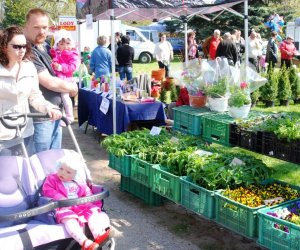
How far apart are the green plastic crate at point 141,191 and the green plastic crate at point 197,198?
0.90m

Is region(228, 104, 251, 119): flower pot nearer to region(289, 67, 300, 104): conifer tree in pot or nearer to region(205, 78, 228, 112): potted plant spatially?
region(205, 78, 228, 112): potted plant

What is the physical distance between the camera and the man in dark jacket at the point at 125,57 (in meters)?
13.2

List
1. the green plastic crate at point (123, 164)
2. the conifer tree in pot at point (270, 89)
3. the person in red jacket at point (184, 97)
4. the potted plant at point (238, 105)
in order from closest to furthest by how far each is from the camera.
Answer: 1. the green plastic crate at point (123, 164)
2. the potted plant at point (238, 105)
3. the person in red jacket at point (184, 97)
4. the conifer tree in pot at point (270, 89)

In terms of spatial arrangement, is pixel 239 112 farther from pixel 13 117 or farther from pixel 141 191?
pixel 13 117

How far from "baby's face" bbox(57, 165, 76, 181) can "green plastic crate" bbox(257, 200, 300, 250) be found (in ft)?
4.78

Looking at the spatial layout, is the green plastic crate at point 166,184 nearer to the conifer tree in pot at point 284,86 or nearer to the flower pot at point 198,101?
the flower pot at point 198,101

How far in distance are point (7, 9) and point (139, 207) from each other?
3400cm

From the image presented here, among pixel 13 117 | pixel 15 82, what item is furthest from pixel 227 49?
pixel 13 117

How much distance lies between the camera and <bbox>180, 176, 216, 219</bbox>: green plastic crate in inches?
169

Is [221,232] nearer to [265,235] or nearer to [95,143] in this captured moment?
[265,235]

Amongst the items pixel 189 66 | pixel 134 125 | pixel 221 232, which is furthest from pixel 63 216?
pixel 134 125

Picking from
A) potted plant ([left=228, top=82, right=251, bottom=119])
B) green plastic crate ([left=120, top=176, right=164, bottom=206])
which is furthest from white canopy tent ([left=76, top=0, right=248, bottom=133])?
potted plant ([left=228, top=82, right=251, bottom=119])

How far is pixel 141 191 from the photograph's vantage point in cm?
570

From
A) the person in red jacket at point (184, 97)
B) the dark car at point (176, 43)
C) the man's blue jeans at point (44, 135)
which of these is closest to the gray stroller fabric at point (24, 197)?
the man's blue jeans at point (44, 135)
